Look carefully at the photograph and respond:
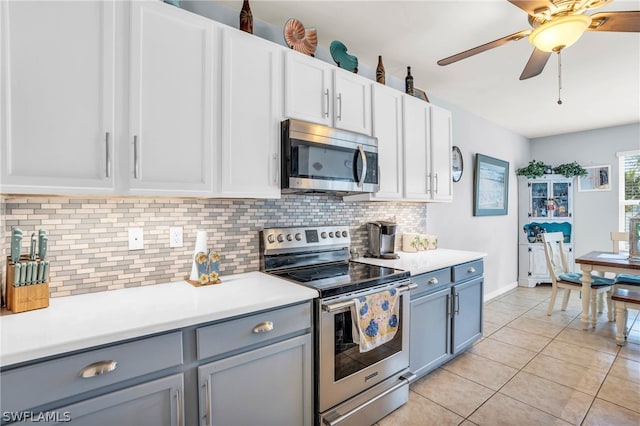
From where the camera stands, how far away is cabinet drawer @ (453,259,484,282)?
8.58 feet

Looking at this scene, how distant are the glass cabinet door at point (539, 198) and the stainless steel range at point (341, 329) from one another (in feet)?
14.7

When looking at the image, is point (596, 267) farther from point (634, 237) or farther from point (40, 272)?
point (40, 272)

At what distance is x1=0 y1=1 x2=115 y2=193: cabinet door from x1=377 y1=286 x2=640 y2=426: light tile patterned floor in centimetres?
213

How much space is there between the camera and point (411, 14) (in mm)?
2145

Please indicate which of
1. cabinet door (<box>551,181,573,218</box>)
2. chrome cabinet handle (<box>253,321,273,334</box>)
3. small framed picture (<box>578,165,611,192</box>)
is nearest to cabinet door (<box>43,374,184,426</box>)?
chrome cabinet handle (<box>253,321,273,334</box>)

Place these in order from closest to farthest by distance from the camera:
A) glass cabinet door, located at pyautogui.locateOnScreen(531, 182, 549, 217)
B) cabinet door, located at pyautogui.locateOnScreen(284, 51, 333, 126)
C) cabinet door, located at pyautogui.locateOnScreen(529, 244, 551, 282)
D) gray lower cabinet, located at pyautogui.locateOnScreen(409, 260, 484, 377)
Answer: cabinet door, located at pyautogui.locateOnScreen(284, 51, 333, 126), gray lower cabinet, located at pyautogui.locateOnScreen(409, 260, 484, 377), cabinet door, located at pyautogui.locateOnScreen(529, 244, 551, 282), glass cabinet door, located at pyautogui.locateOnScreen(531, 182, 549, 217)

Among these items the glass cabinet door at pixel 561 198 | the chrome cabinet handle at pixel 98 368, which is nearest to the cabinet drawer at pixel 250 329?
the chrome cabinet handle at pixel 98 368

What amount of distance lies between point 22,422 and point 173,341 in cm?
45

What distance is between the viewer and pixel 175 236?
180 centimetres

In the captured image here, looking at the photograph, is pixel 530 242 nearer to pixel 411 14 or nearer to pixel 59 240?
pixel 411 14

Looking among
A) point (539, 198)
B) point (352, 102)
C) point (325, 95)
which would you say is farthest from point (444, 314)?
point (539, 198)

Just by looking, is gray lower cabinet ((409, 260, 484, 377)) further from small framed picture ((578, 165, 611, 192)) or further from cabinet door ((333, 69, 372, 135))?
small framed picture ((578, 165, 611, 192))

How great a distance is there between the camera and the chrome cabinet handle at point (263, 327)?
143 cm

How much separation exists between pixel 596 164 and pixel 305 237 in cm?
545
